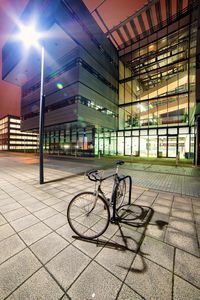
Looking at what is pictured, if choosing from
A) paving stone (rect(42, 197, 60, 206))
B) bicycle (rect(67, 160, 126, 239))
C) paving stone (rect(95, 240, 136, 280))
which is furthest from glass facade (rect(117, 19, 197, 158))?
paving stone (rect(95, 240, 136, 280))

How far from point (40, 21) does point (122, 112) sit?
16595mm

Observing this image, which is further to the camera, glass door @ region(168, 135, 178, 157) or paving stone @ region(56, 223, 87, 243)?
glass door @ region(168, 135, 178, 157)

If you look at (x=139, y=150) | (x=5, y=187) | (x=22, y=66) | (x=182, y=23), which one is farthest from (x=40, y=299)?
(x=22, y=66)

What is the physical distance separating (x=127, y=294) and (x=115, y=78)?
1081 inches

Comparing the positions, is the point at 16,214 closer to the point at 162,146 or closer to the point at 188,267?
the point at 188,267

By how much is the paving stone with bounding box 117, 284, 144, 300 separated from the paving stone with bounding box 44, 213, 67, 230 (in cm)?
182

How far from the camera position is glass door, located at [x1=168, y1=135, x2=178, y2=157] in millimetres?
18075

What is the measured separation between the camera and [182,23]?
17.6 meters

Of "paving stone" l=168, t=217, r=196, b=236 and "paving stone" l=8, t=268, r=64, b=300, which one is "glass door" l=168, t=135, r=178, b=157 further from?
"paving stone" l=8, t=268, r=64, b=300

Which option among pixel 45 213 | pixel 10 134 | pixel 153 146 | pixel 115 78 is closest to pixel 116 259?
pixel 45 213

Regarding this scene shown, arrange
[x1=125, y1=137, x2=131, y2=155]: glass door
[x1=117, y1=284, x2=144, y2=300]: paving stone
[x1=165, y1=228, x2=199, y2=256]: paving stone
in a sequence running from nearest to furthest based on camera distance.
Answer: [x1=117, y1=284, x2=144, y2=300]: paving stone < [x1=165, y1=228, x2=199, y2=256]: paving stone < [x1=125, y1=137, x2=131, y2=155]: glass door

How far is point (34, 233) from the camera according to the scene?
109 inches

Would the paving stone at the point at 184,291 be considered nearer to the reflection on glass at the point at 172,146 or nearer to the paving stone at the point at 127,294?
the paving stone at the point at 127,294

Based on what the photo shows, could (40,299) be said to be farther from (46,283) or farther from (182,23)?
(182,23)
